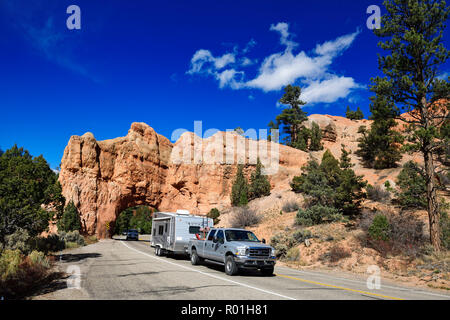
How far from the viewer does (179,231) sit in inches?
698

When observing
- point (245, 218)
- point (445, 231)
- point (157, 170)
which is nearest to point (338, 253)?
point (445, 231)

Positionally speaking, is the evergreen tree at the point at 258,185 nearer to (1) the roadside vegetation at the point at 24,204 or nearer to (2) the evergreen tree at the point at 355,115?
(1) the roadside vegetation at the point at 24,204

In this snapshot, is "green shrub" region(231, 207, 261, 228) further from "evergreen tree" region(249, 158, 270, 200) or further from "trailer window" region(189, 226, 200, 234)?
"trailer window" region(189, 226, 200, 234)

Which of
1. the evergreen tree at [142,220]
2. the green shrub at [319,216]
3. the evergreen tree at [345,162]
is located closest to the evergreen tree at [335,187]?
the evergreen tree at [345,162]

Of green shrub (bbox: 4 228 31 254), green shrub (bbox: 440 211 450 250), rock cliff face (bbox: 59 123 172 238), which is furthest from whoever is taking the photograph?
rock cliff face (bbox: 59 123 172 238)

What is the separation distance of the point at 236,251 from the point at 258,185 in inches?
1271

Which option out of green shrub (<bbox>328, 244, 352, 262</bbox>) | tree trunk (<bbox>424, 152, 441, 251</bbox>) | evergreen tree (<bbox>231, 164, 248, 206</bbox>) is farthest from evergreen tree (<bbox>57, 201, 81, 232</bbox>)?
tree trunk (<bbox>424, 152, 441, 251</bbox>)

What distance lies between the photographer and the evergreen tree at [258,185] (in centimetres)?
4309

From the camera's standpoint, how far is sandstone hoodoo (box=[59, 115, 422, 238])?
41.0 meters

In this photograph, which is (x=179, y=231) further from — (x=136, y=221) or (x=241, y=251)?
(x=136, y=221)

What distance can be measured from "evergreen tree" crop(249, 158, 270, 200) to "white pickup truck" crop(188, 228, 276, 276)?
29424 mm

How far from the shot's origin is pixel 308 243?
19953 millimetres
